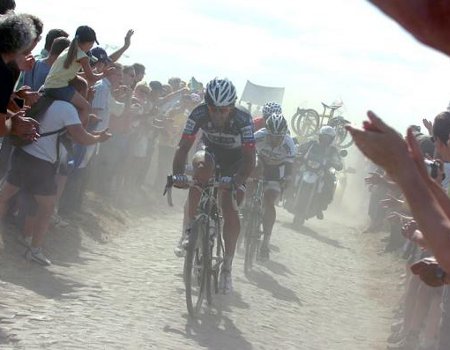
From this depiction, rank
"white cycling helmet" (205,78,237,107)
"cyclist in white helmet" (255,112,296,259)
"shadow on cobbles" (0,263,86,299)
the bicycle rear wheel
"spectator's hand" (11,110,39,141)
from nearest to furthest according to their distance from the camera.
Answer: "spectator's hand" (11,110,39,141)
"shadow on cobbles" (0,263,86,299)
the bicycle rear wheel
"white cycling helmet" (205,78,237,107)
"cyclist in white helmet" (255,112,296,259)

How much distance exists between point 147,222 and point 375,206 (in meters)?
6.95

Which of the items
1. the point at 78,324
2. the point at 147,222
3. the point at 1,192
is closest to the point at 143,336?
the point at 78,324

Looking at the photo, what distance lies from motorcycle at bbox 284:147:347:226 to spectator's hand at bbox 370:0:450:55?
17036 mm

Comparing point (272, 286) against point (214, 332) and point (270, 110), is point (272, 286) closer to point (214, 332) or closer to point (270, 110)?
point (214, 332)

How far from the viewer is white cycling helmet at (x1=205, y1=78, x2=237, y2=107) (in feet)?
27.4

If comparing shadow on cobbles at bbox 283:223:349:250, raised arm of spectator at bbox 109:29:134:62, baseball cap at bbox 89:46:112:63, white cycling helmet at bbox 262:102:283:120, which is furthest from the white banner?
baseball cap at bbox 89:46:112:63

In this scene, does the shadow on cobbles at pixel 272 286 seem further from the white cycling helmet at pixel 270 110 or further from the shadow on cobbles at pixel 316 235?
the shadow on cobbles at pixel 316 235

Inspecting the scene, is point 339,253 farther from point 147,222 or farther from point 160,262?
point 160,262

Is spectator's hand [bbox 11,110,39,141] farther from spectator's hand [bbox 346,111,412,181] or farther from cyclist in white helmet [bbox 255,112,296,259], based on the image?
cyclist in white helmet [bbox 255,112,296,259]

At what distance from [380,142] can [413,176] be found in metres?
0.21

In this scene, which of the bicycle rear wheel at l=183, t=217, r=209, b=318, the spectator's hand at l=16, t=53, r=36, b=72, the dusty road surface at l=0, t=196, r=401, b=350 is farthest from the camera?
the bicycle rear wheel at l=183, t=217, r=209, b=318

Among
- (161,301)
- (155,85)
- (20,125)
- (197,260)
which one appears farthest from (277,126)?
(20,125)

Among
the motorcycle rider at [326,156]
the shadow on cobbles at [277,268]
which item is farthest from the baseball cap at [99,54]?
the motorcycle rider at [326,156]

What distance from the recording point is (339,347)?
8336 millimetres
